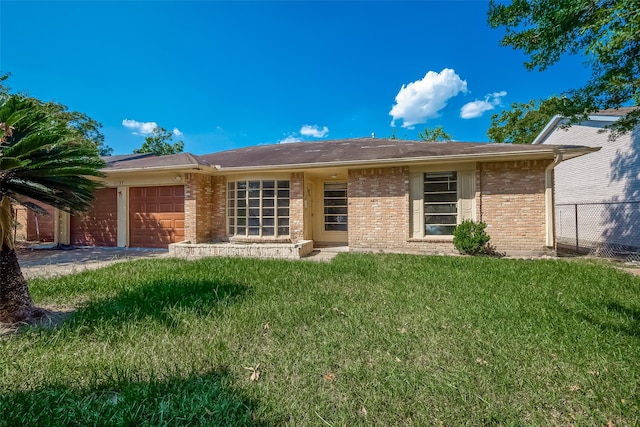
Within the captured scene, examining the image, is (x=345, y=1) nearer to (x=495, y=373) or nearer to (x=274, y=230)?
(x=274, y=230)

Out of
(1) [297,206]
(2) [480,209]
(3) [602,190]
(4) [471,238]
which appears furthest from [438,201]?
(3) [602,190]

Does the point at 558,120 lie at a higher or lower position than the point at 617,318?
higher

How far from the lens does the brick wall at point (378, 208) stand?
9148 millimetres

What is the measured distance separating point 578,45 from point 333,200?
8.39m

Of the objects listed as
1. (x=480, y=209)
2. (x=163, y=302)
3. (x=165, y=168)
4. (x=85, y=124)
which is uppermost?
(x=85, y=124)

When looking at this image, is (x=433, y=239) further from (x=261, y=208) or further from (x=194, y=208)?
(x=194, y=208)

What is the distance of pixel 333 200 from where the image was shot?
11.2m

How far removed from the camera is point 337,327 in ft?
11.0

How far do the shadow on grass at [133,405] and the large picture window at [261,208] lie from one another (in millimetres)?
8094

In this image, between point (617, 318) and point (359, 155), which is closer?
point (617, 318)

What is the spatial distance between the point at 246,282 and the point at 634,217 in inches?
564

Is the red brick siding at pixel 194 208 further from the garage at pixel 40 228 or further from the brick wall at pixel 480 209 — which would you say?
the garage at pixel 40 228

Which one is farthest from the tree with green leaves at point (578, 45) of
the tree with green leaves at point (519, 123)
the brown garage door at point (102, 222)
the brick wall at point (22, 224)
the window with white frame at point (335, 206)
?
the tree with green leaves at point (519, 123)

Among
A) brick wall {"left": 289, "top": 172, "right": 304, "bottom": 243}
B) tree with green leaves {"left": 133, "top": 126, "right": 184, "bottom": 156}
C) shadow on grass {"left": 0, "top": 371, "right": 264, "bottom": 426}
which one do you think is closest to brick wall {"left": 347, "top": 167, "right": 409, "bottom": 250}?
brick wall {"left": 289, "top": 172, "right": 304, "bottom": 243}
